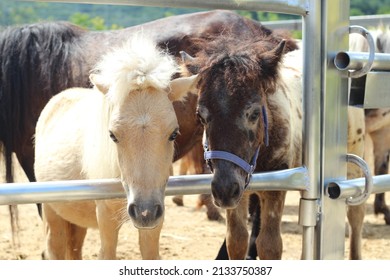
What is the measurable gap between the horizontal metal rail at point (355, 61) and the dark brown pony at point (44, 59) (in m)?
2.54

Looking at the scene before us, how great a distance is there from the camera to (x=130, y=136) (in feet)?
6.12

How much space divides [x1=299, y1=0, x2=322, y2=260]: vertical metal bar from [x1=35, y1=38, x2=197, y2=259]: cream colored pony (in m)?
0.44

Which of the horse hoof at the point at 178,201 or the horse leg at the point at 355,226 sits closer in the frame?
the horse leg at the point at 355,226

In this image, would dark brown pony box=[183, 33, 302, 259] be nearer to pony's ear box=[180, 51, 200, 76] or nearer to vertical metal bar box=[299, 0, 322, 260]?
pony's ear box=[180, 51, 200, 76]

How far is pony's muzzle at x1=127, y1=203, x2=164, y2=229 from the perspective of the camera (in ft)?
5.85

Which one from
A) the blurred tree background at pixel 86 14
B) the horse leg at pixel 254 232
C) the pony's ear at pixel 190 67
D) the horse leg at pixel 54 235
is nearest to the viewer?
the pony's ear at pixel 190 67

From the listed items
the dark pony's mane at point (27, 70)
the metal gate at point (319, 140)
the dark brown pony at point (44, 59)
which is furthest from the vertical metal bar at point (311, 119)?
the dark pony's mane at point (27, 70)

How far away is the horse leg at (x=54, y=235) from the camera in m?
2.98

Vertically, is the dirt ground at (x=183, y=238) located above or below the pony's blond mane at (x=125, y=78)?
below

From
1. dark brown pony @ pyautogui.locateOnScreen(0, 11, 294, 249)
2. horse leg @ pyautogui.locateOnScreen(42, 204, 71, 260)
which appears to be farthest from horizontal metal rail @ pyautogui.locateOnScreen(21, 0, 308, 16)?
dark brown pony @ pyautogui.locateOnScreen(0, 11, 294, 249)

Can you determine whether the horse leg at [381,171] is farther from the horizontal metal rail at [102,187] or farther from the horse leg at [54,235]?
the horizontal metal rail at [102,187]

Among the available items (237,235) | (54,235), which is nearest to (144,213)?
(237,235)

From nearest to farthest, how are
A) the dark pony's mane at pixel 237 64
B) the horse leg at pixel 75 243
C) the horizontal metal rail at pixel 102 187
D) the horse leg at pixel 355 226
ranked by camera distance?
the horizontal metal rail at pixel 102 187 < the dark pony's mane at pixel 237 64 < the horse leg at pixel 75 243 < the horse leg at pixel 355 226
